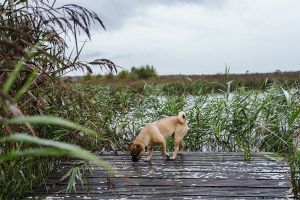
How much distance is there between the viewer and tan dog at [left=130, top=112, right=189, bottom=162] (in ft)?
18.7

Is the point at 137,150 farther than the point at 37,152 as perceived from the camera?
Yes

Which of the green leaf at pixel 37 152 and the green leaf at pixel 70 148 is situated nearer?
the green leaf at pixel 70 148

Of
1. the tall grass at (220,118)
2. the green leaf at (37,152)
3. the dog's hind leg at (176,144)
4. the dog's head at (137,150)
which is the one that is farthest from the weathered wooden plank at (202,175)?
the green leaf at (37,152)

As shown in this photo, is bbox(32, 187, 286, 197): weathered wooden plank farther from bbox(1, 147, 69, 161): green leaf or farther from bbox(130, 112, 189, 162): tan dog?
bbox(1, 147, 69, 161): green leaf

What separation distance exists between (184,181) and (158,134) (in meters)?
0.95

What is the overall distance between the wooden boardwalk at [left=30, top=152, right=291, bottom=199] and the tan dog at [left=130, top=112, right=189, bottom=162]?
0.16 m

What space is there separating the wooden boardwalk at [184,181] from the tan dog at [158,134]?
16 centimetres

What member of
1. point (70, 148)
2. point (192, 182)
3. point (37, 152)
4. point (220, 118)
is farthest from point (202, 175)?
point (70, 148)

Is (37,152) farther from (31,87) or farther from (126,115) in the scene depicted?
(126,115)

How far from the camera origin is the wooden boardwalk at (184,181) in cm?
448

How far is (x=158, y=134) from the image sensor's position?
579 centimetres

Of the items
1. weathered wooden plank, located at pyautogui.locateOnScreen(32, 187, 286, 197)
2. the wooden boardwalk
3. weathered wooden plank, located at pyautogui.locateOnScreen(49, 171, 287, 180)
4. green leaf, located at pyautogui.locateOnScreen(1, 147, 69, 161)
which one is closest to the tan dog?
the wooden boardwalk

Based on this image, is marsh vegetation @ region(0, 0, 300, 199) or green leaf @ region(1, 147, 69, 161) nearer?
green leaf @ region(1, 147, 69, 161)

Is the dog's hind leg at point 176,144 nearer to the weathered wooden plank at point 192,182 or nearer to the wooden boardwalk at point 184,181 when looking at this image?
the wooden boardwalk at point 184,181
